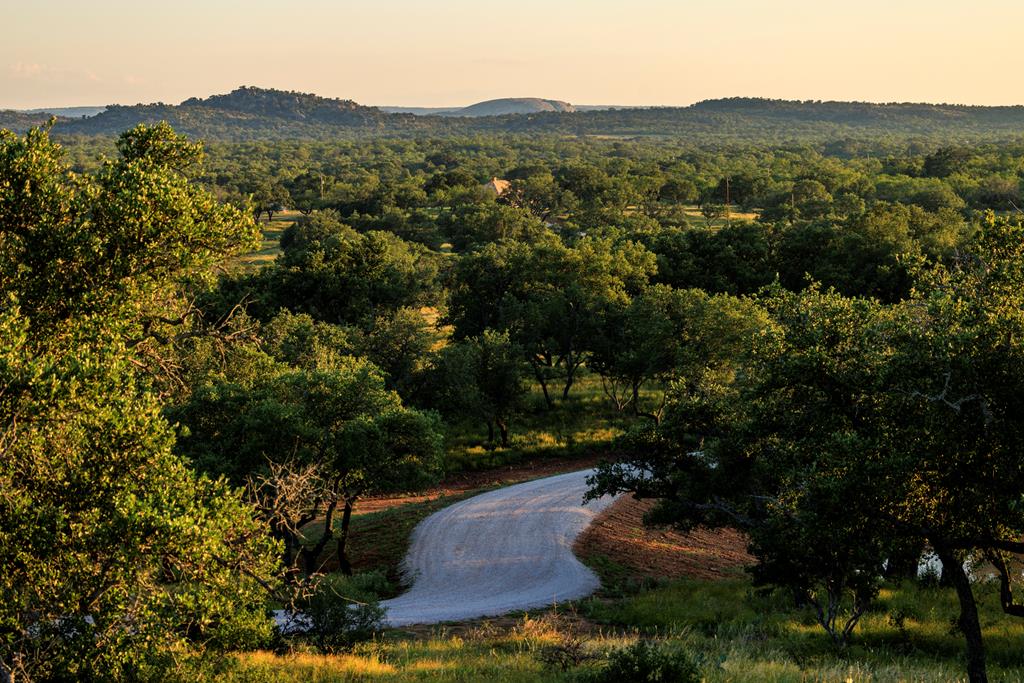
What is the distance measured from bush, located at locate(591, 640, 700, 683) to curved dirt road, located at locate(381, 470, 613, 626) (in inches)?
440

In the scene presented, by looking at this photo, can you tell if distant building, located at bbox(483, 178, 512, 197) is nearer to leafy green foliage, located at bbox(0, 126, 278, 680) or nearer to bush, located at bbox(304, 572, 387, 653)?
bush, located at bbox(304, 572, 387, 653)

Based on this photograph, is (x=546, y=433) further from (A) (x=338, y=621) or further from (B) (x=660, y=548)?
(A) (x=338, y=621)

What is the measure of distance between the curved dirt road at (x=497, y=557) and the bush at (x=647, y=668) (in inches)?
440

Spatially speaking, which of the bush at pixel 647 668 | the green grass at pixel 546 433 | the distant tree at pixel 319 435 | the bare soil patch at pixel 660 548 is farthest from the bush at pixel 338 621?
the green grass at pixel 546 433

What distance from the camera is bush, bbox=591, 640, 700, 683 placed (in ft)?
46.9

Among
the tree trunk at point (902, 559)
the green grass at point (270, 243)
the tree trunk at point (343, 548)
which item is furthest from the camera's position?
the green grass at point (270, 243)

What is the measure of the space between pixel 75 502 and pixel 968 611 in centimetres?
1604

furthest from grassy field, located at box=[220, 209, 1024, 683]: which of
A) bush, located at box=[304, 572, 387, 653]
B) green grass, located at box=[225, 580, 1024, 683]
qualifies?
bush, located at box=[304, 572, 387, 653]

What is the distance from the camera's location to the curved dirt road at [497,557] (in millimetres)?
27641

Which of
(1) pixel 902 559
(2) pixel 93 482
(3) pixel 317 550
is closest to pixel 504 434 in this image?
(3) pixel 317 550

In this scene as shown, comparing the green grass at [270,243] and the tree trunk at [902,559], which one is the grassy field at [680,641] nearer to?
the tree trunk at [902,559]

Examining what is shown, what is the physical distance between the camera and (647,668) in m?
14.5

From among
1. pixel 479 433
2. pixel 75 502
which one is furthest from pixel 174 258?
pixel 479 433

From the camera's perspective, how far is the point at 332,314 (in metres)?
69.4
